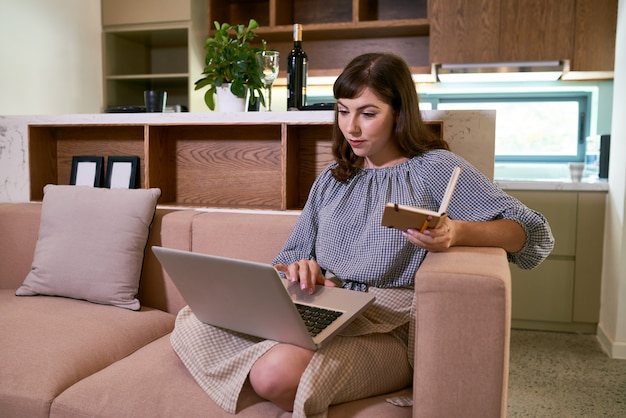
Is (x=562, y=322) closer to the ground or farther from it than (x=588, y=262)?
closer to the ground

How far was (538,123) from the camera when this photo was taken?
3.75m

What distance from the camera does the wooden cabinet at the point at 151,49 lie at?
4.02 metres

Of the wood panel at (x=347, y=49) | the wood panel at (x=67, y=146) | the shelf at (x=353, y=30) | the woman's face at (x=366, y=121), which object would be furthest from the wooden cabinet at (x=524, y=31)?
the woman's face at (x=366, y=121)

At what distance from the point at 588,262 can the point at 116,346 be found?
8.06ft

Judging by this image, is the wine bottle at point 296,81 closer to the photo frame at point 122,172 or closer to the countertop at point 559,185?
the photo frame at point 122,172

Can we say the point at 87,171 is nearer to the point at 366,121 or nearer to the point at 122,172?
the point at 122,172

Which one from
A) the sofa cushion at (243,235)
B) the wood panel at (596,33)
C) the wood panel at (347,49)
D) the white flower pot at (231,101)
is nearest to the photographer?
the sofa cushion at (243,235)

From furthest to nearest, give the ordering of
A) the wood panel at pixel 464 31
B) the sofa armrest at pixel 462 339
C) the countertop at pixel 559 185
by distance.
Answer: the wood panel at pixel 464 31 → the countertop at pixel 559 185 → the sofa armrest at pixel 462 339

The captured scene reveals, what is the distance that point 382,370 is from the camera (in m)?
1.25

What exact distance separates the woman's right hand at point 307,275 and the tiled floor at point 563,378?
42.9 inches

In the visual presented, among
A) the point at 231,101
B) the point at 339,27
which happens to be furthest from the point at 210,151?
the point at 339,27

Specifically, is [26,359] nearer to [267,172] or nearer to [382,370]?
[382,370]

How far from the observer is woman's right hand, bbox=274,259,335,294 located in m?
1.37

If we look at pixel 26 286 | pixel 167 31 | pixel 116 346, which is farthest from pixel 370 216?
pixel 167 31
